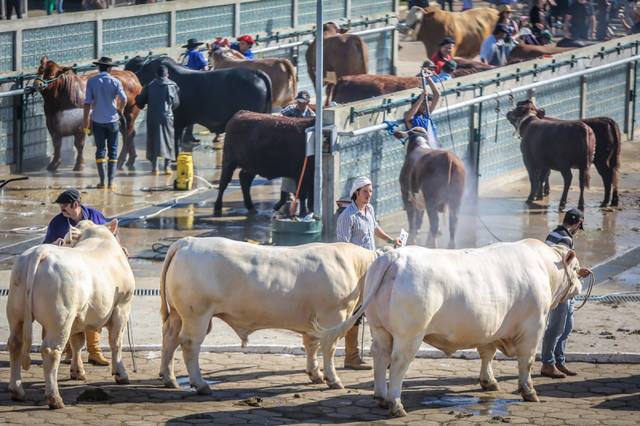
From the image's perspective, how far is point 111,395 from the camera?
11852 millimetres

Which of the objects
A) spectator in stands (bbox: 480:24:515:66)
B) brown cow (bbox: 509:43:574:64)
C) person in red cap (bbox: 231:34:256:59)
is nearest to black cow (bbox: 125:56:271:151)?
person in red cap (bbox: 231:34:256:59)

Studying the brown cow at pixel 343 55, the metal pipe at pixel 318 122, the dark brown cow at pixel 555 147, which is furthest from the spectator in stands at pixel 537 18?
the metal pipe at pixel 318 122

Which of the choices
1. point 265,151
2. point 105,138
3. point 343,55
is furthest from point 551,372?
point 343,55

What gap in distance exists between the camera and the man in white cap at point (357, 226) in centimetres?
1305

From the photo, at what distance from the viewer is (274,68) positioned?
1034 inches

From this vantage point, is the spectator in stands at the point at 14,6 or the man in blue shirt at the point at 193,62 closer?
the man in blue shirt at the point at 193,62

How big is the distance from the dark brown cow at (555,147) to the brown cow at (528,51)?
7044mm

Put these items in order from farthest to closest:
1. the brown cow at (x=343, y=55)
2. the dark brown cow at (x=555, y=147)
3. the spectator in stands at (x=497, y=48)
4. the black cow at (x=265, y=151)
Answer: the brown cow at (x=343, y=55) < the spectator in stands at (x=497, y=48) < the dark brown cow at (x=555, y=147) < the black cow at (x=265, y=151)

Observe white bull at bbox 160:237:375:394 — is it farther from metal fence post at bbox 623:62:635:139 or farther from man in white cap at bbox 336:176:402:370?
metal fence post at bbox 623:62:635:139

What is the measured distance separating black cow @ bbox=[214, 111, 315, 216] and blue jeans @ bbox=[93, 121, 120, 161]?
1991 millimetres

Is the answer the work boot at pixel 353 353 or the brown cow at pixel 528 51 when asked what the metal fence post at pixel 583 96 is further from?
the work boot at pixel 353 353

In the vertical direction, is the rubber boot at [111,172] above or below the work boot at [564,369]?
above

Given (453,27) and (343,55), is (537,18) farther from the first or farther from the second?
(343,55)

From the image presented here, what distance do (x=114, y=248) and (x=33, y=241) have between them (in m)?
5.92
